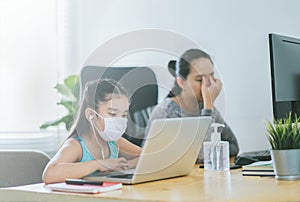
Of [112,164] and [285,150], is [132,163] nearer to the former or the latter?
[112,164]

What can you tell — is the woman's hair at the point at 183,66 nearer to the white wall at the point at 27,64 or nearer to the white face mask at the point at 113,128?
the white face mask at the point at 113,128

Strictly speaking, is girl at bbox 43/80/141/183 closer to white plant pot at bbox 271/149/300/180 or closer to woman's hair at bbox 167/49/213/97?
white plant pot at bbox 271/149/300/180

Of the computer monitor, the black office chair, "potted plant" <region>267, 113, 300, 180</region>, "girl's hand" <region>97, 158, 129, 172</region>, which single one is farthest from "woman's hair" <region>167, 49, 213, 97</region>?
"potted plant" <region>267, 113, 300, 180</region>

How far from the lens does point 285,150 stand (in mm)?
1679

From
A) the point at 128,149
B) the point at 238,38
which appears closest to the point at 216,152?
the point at 128,149

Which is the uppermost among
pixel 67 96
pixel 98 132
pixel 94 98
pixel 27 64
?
pixel 27 64

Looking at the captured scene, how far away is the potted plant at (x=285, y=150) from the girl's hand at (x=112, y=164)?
461mm

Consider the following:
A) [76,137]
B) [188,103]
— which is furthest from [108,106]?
[188,103]

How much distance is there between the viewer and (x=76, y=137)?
1828 mm

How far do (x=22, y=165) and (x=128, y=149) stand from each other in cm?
64

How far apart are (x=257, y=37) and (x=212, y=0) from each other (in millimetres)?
365

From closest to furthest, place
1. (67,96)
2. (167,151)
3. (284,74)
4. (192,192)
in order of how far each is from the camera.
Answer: (192,192), (167,151), (284,74), (67,96)

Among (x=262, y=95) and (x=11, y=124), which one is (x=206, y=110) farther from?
(x=11, y=124)

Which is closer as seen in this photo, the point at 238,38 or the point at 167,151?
the point at 167,151
